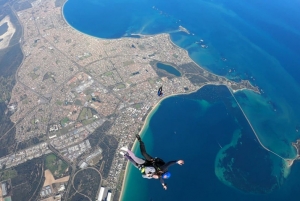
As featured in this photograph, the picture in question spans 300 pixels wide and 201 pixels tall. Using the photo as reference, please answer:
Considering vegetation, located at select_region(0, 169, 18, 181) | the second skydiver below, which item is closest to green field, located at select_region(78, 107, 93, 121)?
vegetation, located at select_region(0, 169, 18, 181)

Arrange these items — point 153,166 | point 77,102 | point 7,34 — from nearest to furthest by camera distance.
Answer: point 153,166 < point 77,102 < point 7,34

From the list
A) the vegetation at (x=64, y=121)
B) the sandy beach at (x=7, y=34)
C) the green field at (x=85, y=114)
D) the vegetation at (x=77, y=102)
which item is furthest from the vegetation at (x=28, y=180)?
the sandy beach at (x=7, y=34)

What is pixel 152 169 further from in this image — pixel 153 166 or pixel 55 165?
pixel 55 165

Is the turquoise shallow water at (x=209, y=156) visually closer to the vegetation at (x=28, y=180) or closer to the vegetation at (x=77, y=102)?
the vegetation at (x=28, y=180)

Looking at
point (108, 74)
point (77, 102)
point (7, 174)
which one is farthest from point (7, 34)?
point (7, 174)

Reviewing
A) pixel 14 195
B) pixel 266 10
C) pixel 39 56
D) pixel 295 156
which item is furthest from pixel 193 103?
pixel 266 10

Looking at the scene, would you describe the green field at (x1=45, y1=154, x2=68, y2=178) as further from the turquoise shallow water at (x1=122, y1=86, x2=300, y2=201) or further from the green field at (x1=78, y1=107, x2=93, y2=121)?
the turquoise shallow water at (x1=122, y1=86, x2=300, y2=201)
